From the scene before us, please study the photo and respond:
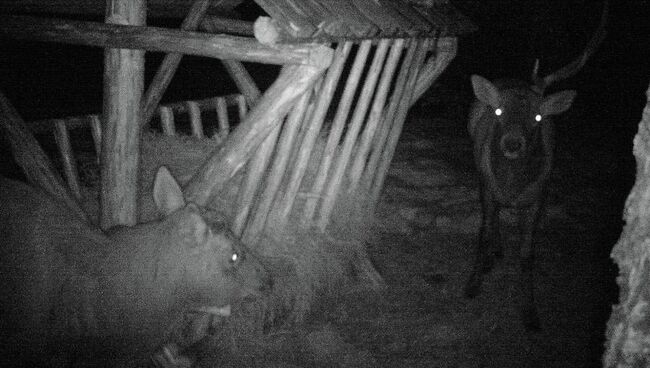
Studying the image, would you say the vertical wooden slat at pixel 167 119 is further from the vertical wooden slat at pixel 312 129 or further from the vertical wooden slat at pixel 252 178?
the vertical wooden slat at pixel 252 178

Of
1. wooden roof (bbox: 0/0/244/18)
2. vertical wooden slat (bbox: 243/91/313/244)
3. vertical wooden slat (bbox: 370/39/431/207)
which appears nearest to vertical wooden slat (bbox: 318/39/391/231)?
vertical wooden slat (bbox: 370/39/431/207)

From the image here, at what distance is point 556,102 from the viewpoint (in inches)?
189

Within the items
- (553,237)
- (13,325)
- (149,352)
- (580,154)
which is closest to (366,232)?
(553,237)

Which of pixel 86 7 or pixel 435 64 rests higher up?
pixel 86 7

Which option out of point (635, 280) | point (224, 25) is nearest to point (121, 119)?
point (224, 25)

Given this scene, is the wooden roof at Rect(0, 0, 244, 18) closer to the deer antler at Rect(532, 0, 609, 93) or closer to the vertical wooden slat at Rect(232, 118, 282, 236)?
the vertical wooden slat at Rect(232, 118, 282, 236)

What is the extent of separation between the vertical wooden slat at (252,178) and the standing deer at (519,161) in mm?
2206

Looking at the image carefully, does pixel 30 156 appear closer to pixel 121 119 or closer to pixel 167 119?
pixel 121 119

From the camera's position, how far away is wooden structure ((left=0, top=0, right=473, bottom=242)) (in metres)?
3.46

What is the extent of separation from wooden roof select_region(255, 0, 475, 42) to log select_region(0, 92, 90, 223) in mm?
2201

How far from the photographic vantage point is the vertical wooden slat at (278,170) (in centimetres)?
407

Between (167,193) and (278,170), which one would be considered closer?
(167,193)

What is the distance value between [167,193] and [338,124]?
198cm

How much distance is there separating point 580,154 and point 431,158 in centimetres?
300
